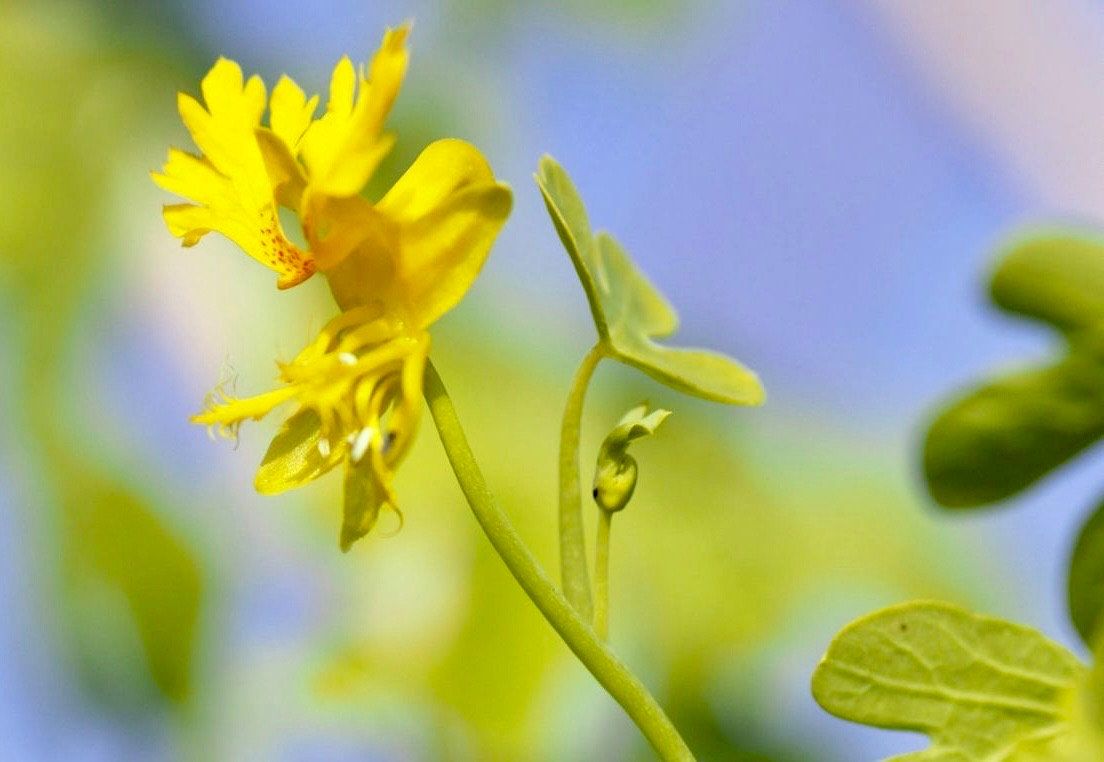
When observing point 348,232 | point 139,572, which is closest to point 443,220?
point 348,232

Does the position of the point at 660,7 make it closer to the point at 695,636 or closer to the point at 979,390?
the point at 695,636

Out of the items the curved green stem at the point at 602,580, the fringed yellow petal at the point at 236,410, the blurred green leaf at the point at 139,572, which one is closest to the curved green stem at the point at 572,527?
the curved green stem at the point at 602,580

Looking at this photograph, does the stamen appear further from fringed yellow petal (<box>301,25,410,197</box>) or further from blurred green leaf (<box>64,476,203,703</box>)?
blurred green leaf (<box>64,476,203,703</box>)

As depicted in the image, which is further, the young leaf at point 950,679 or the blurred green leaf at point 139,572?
the blurred green leaf at point 139,572

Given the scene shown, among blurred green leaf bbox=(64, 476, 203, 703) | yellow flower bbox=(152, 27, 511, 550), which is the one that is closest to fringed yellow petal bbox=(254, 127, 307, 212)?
yellow flower bbox=(152, 27, 511, 550)

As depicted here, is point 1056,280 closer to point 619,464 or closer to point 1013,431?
point 1013,431

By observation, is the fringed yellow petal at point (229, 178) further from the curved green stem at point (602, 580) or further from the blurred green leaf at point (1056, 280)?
the blurred green leaf at point (1056, 280)
